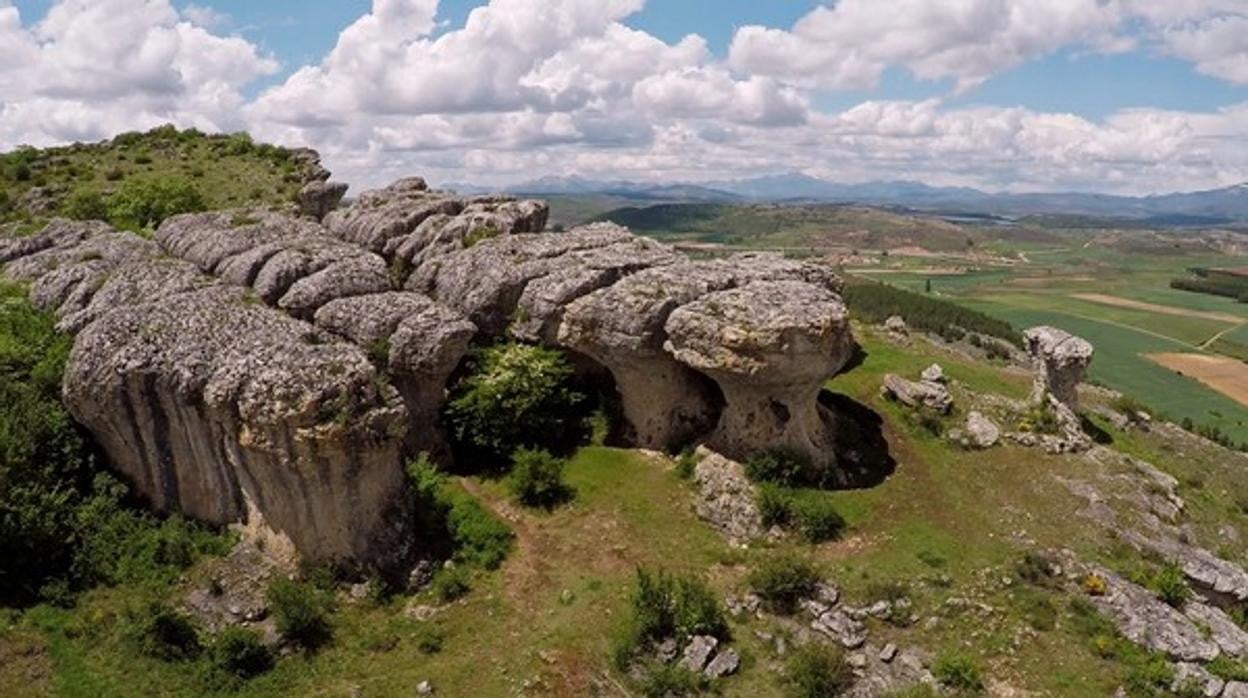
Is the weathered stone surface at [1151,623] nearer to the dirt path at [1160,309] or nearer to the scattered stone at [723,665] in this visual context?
the scattered stone at [723,665]

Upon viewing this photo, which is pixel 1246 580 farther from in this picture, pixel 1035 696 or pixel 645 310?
pixel 645 310

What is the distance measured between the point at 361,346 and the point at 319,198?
30910 mm

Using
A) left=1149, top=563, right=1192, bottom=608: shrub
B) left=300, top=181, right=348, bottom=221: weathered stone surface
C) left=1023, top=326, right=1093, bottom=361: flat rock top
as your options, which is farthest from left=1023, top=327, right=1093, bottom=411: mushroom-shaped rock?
left=300, top=181, right=348, bottom=221: weathered stone surface

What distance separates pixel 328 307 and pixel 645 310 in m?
12.7

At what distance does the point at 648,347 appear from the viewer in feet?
116

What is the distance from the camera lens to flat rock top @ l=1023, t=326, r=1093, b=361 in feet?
143

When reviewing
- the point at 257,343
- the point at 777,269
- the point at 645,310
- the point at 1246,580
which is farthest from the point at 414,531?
the point at 1246,580

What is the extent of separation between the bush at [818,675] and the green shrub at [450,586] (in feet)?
35.5

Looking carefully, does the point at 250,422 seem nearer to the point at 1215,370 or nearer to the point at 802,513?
the point at 802,513

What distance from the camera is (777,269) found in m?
42.0

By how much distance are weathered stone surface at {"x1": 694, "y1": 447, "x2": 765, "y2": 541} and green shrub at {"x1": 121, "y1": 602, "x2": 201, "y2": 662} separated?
17291 millimetres

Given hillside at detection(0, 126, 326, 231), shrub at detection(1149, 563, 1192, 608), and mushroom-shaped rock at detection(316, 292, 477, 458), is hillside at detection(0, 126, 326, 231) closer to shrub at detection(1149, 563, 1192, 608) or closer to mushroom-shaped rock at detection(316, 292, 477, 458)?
mushroom-shaped rock at detection(316, 292, 477, 458)

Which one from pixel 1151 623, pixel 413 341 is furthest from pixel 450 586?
pixel 1151 623

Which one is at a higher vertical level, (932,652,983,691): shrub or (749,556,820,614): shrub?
(749,556,820,614): shrub
